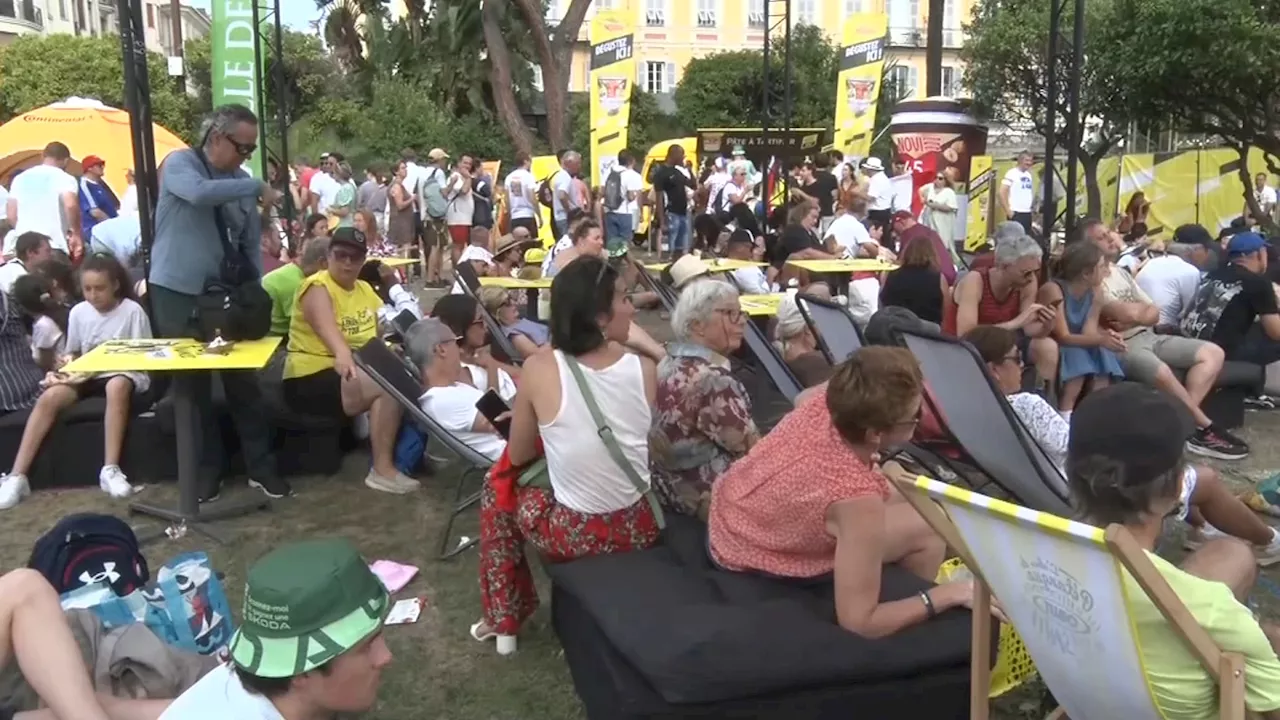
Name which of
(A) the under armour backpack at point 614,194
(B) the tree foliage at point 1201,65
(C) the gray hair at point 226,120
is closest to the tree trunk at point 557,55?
(A) the under armour backpack at point 614,194

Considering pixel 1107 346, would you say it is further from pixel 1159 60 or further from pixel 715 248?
pixel 1159 60

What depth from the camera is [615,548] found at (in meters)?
3.37

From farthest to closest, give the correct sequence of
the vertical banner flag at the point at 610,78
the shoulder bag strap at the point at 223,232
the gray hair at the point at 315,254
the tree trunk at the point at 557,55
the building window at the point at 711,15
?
the building window at the point at 711,15, the tree trunk at the point at 557,55, the vertical banner flag at the point at 610,78, the gray hair at the point at 315,254, the shoulder bag strap at the point at 223,232

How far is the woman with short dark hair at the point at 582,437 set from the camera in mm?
3223

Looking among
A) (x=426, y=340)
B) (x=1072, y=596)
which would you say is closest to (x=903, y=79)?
(x=426, y=340)

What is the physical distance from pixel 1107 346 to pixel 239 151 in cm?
419

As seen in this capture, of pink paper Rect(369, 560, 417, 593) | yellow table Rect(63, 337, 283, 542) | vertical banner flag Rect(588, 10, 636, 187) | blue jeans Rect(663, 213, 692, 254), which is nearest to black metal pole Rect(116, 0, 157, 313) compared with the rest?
yellow table Rect(63, 337, 283, 542)

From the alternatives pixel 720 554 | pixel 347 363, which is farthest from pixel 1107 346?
pixel 347 363

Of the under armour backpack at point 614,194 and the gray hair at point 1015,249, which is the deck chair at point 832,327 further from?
the under armour backpack at point 614,194

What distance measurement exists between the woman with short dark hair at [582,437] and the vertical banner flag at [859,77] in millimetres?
14471

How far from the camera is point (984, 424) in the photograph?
418 centimetres

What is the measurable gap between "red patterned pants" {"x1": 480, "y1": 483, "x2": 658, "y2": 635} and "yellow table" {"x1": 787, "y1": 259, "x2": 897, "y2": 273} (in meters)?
4.79

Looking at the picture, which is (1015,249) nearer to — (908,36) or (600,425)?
(600,425)

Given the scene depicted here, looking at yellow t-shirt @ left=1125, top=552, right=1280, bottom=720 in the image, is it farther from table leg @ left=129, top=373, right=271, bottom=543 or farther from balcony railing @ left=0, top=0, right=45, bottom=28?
balcony railing @ left=0, top=0, right=45, bottom=28
